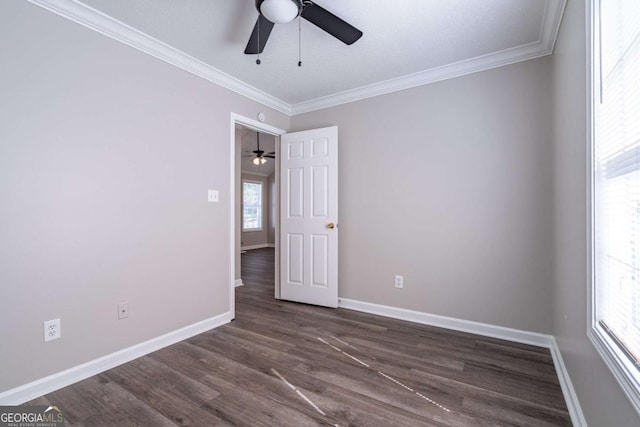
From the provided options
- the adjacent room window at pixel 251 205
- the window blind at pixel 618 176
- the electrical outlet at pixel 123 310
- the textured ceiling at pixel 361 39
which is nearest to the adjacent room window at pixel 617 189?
the window blind at pixel 618 176

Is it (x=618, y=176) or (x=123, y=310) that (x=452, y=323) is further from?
(x=123, y=310)

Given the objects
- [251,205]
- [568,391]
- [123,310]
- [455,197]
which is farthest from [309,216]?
[251,205]

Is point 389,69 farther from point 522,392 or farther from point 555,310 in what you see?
point 522,392

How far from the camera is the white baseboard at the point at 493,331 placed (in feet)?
5.23

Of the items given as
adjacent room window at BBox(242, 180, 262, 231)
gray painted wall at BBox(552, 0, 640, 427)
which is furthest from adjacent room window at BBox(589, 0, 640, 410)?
adjacent room window at BBox(242, 180, 262, 231)

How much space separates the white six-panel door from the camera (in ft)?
11.0

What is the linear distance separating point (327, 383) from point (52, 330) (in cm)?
184

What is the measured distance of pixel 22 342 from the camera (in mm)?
1705

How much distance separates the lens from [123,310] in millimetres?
2162

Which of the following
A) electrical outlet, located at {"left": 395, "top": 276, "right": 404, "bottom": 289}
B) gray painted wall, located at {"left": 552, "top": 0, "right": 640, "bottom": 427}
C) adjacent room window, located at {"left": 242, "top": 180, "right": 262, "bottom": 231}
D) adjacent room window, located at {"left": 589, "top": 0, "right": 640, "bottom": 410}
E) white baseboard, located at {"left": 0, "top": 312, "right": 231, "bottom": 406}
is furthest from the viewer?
adjacent room window, located at {"left": 242, "top": 180, "right": 262, "bottom": 231}

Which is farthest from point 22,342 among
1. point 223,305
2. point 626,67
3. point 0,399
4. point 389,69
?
point 389,69

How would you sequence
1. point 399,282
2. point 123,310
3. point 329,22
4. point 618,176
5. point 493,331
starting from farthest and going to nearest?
1. point 399,282
2. point 493,331
3. point 123,310
4. point 329,22
5. point 618,176

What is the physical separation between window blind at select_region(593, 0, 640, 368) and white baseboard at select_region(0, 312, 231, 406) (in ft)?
9.44

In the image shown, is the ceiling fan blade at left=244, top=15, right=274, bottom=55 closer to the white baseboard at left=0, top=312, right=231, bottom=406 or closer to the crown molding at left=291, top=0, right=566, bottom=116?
the crown molding at left=291, top=0, right=566, bottom=116
